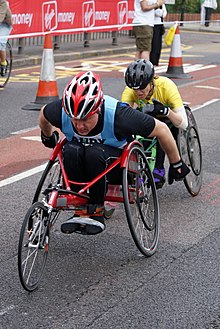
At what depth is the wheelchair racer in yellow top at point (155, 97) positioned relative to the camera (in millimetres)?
6242

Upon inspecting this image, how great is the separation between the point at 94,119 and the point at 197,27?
25869 mm

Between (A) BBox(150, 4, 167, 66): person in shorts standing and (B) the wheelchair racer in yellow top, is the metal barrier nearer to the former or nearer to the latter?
(A) BBox(150, 4, 167, 66): person in shorts standing

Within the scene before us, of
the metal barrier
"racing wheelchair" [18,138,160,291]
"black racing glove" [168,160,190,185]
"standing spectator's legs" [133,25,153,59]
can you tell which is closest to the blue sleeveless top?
"racing wheelchair" [18,138,160,291]

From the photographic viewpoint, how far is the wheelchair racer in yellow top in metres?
6.24

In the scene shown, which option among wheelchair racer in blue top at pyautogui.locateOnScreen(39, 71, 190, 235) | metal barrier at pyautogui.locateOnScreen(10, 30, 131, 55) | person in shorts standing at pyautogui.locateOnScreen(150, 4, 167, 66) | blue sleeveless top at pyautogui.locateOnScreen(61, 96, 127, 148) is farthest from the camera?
metal barrier at pyautogui.locateOnScreen(10, 30, 131, 55)

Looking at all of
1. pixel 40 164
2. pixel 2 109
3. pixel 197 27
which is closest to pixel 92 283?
pixel 40 164

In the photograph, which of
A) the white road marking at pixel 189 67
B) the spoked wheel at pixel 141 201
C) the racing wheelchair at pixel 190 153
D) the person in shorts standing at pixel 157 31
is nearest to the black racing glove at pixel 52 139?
the spoked wheel at pixel 141 201

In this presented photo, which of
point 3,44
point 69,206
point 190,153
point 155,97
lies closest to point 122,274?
point 69,206

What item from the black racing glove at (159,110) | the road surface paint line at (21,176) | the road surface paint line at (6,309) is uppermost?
the black racing glove at (159,110)

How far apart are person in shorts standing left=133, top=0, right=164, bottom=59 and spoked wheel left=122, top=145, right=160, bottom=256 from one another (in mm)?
8773

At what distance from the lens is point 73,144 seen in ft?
17.4

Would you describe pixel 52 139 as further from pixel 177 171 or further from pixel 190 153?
pixel 190 153

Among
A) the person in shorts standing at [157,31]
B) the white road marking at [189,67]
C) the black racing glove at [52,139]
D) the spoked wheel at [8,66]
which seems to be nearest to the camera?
the black racing glove at [52,139]

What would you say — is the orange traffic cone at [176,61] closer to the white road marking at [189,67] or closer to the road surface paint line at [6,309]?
the white road marking at [189,67]
